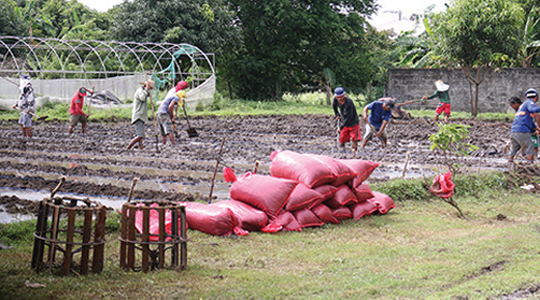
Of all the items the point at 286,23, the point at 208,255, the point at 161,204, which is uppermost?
the point at 286,23

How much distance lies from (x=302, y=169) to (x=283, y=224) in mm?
738

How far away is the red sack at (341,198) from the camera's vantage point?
694 cm

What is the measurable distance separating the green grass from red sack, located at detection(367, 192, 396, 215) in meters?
0.16

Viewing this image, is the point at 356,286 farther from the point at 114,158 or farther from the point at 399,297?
the point at 114,158

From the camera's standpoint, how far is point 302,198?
258 inches

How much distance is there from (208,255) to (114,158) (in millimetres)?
6935

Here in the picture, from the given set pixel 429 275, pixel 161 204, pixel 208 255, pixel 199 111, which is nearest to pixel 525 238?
pixel 429 275

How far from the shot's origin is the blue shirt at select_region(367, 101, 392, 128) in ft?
38.7

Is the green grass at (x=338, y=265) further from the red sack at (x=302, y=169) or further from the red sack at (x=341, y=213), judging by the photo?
the red sack at (x=302, y=169)

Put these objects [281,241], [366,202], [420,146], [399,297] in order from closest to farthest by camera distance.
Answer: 1. [399,297]
2. [281,241]
3. [366,202]
4. [420,146]

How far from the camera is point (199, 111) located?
23.7 meters

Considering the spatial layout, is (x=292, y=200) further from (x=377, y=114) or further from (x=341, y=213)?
(x=377, y=114)

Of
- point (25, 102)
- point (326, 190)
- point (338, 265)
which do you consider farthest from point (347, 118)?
point (25, 102)

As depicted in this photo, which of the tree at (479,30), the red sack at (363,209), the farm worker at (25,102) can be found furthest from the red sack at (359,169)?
the tree at (479,30)
